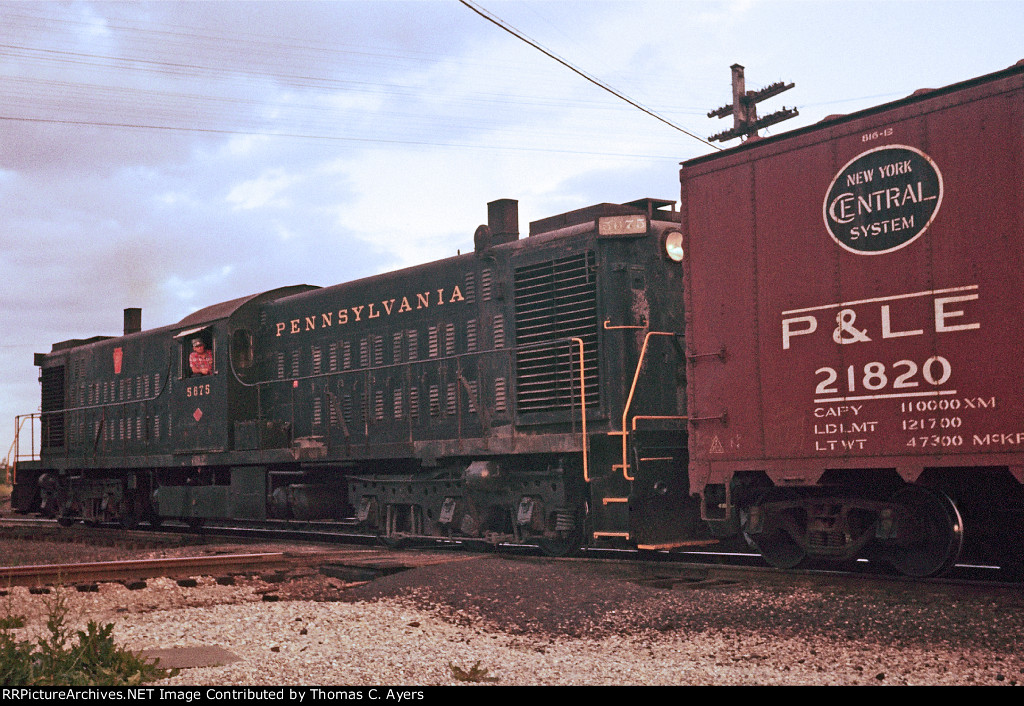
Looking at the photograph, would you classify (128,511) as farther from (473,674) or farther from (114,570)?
(473,674)

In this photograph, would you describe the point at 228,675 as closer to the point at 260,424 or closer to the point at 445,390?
the point at 445,390

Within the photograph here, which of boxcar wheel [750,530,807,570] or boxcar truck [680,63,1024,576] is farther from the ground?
boxcar truck [680,63,1024,576]

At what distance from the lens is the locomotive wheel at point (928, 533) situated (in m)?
7.75

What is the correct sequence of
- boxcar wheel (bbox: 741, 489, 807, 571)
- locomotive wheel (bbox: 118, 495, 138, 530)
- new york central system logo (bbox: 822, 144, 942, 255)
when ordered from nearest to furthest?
1. new york central system logo (bbox: 822, 144, 942, 255)
2. boxcar wheel (bbox: 741, 489, 807, 571)
3. locomotive wheel (bbox: 118, 495, 138, 530)

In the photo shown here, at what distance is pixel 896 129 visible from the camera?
7836 millimetres

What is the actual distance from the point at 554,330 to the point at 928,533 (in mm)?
4720

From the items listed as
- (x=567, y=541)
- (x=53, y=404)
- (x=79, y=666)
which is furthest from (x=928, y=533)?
(x=53, y=404)

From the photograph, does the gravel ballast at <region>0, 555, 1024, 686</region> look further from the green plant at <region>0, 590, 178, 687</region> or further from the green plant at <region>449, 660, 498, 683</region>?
the green plant at <region>0, 590, 178, 687</region>

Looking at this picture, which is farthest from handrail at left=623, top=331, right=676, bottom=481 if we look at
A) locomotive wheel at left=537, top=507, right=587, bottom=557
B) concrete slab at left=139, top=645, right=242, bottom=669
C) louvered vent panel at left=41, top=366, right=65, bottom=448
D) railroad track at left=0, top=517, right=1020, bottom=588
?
louvered vent panel at left=41, top=366, right=65, bottom=448

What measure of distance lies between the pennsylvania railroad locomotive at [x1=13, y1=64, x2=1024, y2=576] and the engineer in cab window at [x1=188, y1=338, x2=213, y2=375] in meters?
0.10

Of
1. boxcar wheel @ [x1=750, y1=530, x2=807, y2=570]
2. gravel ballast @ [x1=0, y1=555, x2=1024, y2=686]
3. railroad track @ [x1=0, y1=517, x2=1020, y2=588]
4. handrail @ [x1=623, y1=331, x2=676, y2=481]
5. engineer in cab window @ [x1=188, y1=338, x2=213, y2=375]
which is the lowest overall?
gravel ballast @ [x1=0, y1=555, x2=1024, y2=686]

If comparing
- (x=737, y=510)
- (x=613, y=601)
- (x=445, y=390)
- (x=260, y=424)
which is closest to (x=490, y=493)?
(x=445, y=390)

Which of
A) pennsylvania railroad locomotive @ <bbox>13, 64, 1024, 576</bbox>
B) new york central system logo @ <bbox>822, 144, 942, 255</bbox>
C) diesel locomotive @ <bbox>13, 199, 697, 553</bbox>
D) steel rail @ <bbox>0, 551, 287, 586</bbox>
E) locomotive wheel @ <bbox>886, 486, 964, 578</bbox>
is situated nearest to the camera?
pennsylvania railroad locomotive @ <bbox>13, 64, 1024, 576</bbox>

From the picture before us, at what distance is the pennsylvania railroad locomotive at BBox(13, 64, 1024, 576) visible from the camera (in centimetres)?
743
